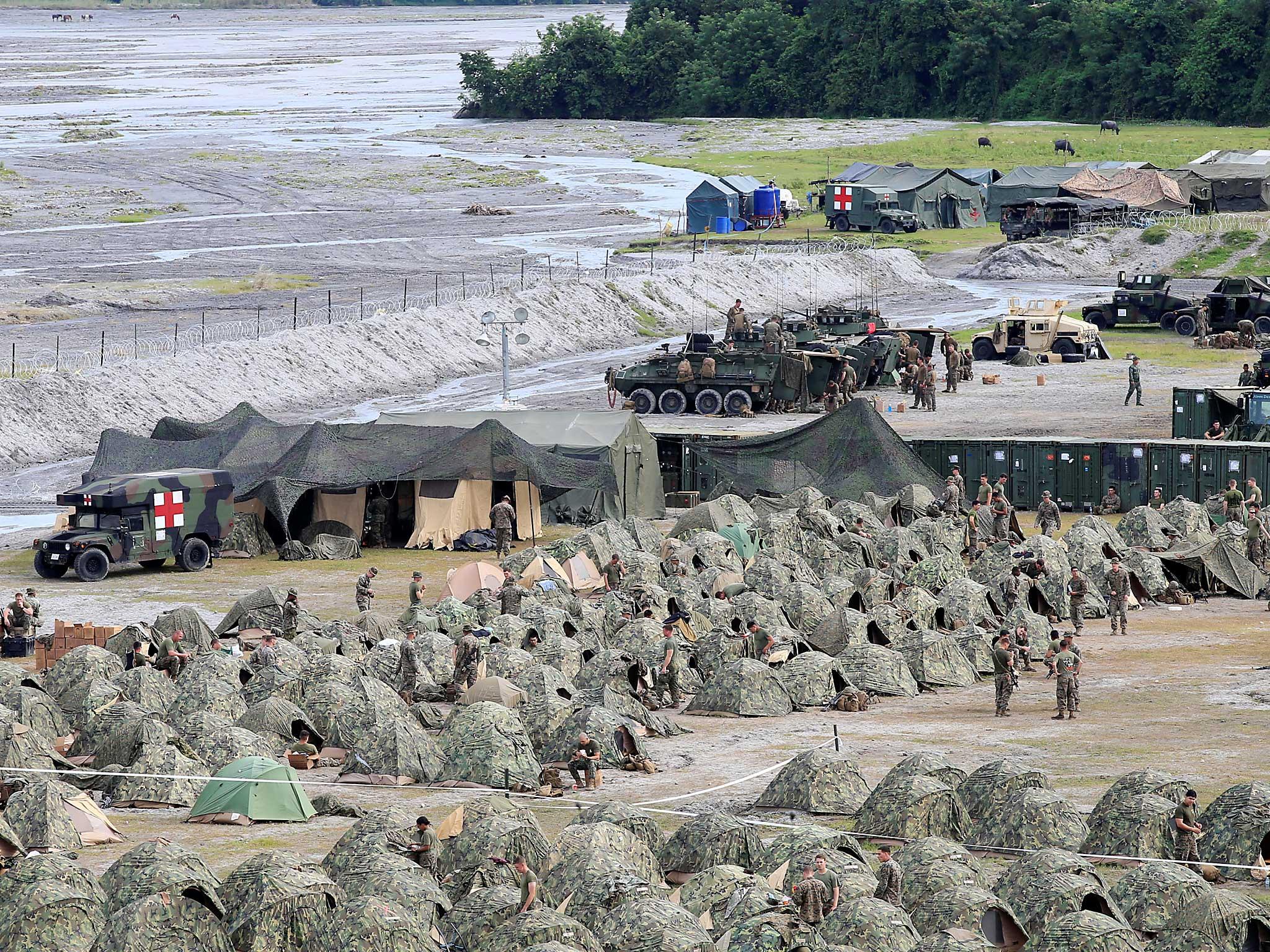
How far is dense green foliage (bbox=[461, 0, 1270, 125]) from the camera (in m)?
126

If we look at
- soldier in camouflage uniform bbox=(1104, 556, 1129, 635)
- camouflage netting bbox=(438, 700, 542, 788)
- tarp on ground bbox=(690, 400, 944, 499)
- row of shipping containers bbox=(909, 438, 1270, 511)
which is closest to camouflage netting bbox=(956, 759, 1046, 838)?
camouflage netting bbox=(438, 700, 542, 788)

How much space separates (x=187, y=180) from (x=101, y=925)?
91485 mm

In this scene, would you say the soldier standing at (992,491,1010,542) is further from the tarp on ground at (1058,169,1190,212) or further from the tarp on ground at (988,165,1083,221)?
the tarp on ground at (988,165,1083,221)

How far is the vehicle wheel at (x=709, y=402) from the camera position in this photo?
5369cm

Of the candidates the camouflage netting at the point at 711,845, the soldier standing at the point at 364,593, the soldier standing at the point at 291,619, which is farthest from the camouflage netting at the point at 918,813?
the soldier standing at the point at 364,593

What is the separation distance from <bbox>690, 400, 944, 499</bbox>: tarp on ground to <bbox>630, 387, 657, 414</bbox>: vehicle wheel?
433 inches

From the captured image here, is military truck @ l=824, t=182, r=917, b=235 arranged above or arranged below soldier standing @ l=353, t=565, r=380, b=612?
above

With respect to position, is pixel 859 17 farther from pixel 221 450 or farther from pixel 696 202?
pixel 221 450

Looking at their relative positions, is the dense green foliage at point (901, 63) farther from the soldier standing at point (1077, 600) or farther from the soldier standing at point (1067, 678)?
the soldier standing at point (1067, 678)

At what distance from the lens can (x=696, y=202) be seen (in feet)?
302

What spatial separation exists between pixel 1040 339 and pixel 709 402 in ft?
49.4

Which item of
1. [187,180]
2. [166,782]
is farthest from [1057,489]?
[187,180]

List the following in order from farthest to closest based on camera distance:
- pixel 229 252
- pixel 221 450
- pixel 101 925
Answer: pixel 229 252 < pixel 221 450 < pixel 101 925

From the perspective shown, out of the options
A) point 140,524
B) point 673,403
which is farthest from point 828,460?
point 140,524
